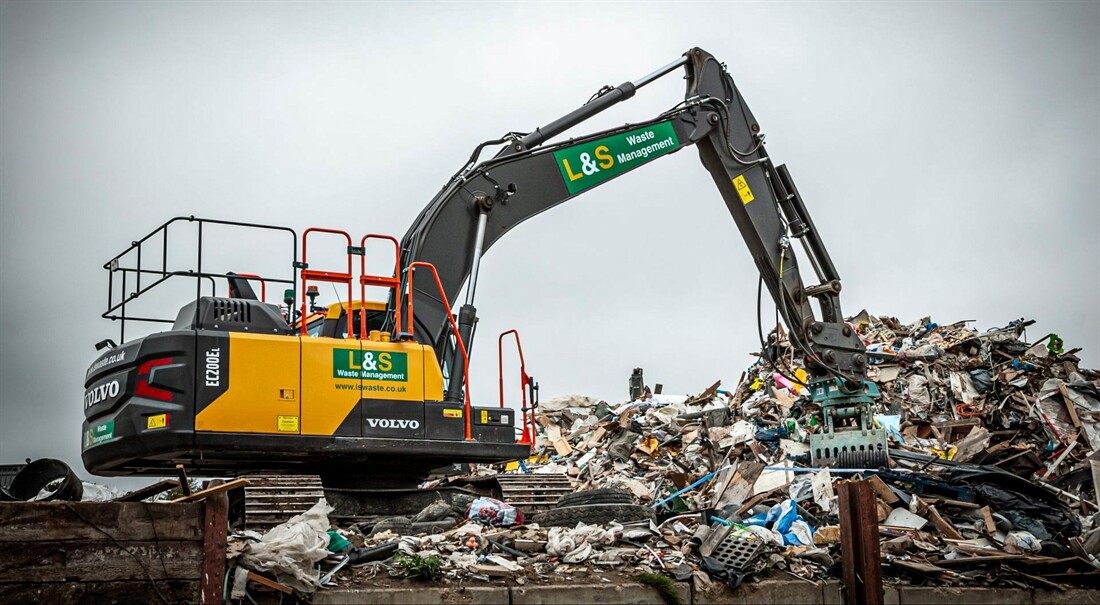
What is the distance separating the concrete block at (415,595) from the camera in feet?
27.9

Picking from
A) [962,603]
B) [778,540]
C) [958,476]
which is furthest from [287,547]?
[958,476]

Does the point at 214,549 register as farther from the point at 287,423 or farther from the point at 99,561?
the point at 287,423

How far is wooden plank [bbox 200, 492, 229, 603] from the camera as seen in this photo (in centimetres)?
820

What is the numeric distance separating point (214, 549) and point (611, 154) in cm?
669

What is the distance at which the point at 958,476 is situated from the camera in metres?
12.3

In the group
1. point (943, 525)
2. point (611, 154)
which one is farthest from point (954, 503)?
point (611, 154)

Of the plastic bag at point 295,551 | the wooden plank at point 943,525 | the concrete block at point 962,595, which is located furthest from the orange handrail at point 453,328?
the wooden plank at point 943,525

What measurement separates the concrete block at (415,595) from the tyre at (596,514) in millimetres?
2046

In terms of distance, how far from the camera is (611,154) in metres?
12.9

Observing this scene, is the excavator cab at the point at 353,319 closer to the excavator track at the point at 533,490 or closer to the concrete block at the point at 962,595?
the excavator track at the point at 533,490

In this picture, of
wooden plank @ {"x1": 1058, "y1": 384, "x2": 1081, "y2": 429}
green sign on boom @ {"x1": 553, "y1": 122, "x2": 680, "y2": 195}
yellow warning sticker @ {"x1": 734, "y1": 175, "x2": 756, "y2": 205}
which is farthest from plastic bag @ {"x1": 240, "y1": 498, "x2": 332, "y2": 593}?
wooden plank @ {"x1": 1058, "y1": 384, "x2": 1081, "y2": 429}

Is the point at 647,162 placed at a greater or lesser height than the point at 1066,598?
greater

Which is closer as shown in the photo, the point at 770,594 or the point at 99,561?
the point at 99,561

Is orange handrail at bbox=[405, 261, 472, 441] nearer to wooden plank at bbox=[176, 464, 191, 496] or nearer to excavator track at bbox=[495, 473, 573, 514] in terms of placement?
excavator track at bbox=[495, 473, 573, 514]
